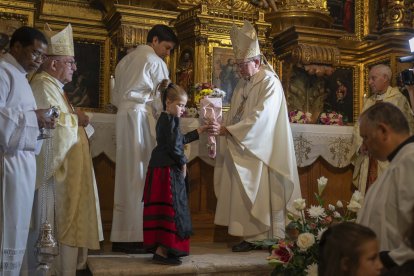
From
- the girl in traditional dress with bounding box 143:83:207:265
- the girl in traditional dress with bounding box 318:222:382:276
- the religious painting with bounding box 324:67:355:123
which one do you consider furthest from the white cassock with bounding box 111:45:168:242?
the religious painting with bounding box 324:67:355:123

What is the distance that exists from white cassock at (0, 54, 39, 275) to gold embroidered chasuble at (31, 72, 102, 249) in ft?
1.98

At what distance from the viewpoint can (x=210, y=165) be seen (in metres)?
5.73

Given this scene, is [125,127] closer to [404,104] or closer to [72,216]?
[72,216]

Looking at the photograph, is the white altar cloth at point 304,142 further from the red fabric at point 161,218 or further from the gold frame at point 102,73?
the gold frame at point 102,73

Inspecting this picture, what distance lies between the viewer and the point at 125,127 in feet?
16.7

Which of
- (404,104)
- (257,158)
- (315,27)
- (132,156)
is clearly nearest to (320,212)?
(257,158)

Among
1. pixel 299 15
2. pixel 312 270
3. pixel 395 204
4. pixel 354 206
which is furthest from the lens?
pixel 299 15

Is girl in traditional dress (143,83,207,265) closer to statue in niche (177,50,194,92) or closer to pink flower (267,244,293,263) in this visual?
pink flower (267,244,293,263)

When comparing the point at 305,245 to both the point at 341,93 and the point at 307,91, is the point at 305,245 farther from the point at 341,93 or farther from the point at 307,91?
the point at 341,93

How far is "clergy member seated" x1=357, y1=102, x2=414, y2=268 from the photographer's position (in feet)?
8.20

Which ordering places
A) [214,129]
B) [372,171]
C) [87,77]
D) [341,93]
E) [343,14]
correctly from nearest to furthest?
[214,129], [372,171], [87,77], [341,93], [343,14]

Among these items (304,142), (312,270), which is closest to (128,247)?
(312,270)

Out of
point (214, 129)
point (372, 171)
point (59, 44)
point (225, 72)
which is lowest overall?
point (372, 171)

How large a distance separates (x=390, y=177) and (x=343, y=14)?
21.4 ft
